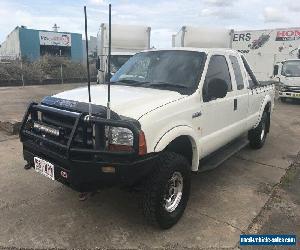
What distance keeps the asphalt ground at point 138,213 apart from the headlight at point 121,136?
1.06 meters

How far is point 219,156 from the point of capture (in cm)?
490

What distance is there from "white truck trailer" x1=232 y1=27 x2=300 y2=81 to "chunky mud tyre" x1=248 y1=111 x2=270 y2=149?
1284 centimetres

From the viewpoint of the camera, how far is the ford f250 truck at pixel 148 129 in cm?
323

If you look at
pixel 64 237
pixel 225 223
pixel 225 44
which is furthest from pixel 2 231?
pixel 225 44

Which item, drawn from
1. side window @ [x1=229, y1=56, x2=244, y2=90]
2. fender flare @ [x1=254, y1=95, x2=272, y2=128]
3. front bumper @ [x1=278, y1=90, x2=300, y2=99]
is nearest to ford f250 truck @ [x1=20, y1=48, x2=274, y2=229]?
side window @ [x1=229, y1=56, x2=244, y2=90]

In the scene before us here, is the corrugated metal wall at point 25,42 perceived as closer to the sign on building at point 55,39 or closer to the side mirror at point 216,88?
the sign on building at point 55,39

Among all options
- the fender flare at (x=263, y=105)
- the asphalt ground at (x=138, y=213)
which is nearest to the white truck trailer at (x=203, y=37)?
the fender flare at (x=263, y=105)

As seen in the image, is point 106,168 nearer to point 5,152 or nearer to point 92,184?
point 92,184

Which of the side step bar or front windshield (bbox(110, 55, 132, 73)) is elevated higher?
front windshield (bbox(110, 55, 132, 73))

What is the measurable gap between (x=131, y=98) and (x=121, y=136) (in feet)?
2.08

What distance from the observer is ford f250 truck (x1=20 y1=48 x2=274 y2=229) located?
3.23m

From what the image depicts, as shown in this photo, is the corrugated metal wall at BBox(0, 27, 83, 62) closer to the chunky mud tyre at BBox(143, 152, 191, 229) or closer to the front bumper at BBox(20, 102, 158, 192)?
the front bumper at BBox(20, 102, 158, 192)

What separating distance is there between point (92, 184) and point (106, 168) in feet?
0.95

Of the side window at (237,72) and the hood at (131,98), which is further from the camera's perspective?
the side window at (237,72)
